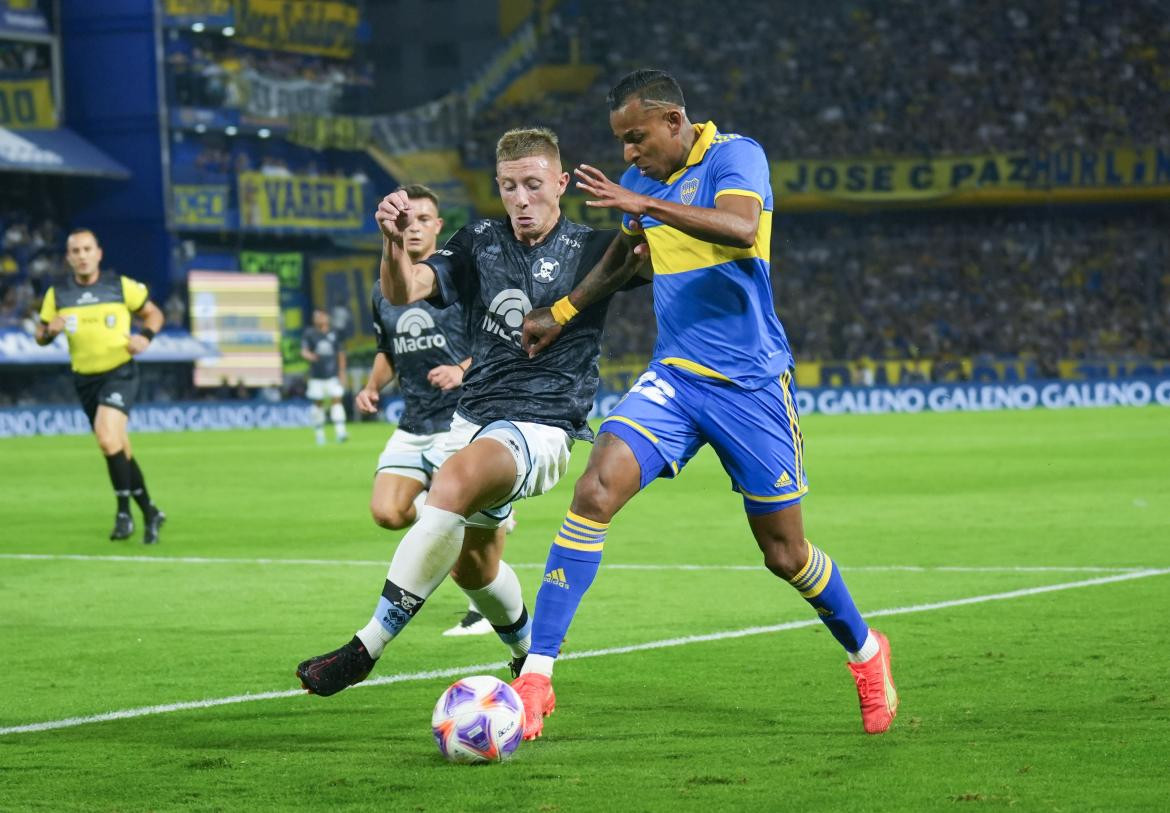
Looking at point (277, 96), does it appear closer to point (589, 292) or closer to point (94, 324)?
point (94, 324)

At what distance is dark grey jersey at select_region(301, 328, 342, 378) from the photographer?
105ft

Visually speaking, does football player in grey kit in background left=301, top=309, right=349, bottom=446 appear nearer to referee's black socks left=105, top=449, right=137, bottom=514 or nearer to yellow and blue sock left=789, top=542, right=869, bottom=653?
referee's black socks left=105, top=449, right=137, bottom=514

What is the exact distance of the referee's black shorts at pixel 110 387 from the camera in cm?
1395

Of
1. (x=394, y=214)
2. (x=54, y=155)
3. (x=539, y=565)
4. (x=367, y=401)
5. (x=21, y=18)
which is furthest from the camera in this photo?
(x=21, y=18)

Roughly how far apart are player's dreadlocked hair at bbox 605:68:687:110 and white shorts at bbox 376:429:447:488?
3.41 metres

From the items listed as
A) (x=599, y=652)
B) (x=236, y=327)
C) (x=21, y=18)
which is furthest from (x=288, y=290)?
(x=599, y=652)

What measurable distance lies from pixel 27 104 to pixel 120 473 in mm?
31597

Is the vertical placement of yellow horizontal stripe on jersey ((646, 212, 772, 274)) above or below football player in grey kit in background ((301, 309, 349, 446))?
above

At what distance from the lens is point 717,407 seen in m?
6.22

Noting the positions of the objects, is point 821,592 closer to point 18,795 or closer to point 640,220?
point 640,220

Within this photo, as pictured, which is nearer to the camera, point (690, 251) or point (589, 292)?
point (690, 251)

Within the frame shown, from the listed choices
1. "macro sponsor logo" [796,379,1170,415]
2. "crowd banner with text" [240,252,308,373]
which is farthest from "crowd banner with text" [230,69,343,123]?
"macro sponsor logo" [796,379,1170,415]

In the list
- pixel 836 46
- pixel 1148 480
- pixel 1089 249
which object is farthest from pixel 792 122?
pixel 1148 480

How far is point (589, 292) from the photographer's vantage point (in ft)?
21.6
